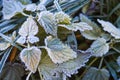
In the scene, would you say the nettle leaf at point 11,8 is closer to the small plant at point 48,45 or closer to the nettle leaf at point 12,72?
the small plant at point 48,45

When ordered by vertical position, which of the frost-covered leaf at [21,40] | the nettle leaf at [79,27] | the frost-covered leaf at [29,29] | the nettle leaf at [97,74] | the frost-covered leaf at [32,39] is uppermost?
the frost-covered leaf at [29,29]

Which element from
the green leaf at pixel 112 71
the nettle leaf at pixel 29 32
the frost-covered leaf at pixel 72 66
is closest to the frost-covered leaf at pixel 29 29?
the nettle leaf at pixel 29 32

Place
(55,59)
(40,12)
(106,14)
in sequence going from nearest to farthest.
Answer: (55,59) → (40,12) → (106,14)

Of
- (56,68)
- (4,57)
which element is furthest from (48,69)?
(4,57)

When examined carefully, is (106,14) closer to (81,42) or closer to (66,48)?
(81,42)

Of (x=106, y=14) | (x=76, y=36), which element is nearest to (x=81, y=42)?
(x=76, y=36)

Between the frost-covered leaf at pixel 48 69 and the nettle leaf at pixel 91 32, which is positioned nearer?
the frost-covered leaf at pixel 48 69
